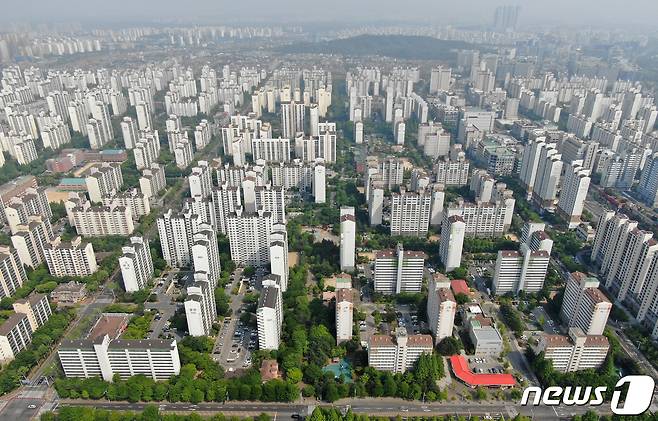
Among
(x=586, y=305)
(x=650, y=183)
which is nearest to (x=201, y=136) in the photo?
(x=586, y=305)

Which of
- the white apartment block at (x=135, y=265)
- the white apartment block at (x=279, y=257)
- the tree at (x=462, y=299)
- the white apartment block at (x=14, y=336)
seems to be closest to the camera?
the white apartment block at (x=14, y=336)

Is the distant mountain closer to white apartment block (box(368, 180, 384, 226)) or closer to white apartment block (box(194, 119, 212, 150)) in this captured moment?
white apartment block (box(194, 119, 212, 150))

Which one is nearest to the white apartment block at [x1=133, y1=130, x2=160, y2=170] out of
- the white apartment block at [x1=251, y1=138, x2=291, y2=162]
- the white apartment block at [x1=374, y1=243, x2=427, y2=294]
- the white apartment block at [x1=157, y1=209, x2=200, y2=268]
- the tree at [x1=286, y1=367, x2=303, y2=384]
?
the white apartment block at [x1=251, y1=138, x2=291, y2=162]

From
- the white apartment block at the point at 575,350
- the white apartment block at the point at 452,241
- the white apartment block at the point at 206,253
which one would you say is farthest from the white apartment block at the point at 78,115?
the white apartment block at the point at 575,350

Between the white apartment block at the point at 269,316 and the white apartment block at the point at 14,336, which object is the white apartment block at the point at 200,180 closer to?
the white apartment block at the point at 14,336

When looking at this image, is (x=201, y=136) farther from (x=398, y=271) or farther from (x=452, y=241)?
(x=452, y=241)
